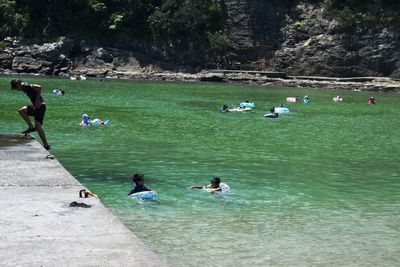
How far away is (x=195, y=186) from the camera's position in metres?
16.6

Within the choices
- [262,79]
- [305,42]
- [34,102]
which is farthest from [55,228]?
[305,42]

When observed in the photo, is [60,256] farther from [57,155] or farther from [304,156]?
[304,156]

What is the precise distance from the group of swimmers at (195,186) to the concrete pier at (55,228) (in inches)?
88.3

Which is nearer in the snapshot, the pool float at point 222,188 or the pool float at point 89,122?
the pool float at point 222,188

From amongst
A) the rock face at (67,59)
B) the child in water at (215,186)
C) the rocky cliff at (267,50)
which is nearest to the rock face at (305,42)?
the rocky cliff at (267,50)

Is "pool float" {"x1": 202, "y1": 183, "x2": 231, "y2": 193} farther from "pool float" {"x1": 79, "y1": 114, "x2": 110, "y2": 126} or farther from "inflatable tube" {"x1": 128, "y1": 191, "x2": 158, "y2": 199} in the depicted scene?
"pool float" {"x1": 79, "y1": 114, "x2": 110, "y2": 126}

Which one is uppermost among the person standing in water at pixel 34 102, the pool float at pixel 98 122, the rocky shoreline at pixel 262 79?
the person standing in water at pixel 34 102

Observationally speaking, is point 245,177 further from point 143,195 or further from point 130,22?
point 130,22

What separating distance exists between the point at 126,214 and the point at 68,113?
23685 mm

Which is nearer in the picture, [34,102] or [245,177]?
[34,102]

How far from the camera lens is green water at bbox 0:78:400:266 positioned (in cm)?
1154

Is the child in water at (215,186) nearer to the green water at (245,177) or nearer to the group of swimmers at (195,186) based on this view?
the group of swimmers at (195,186)

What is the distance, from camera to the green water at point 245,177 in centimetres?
1154

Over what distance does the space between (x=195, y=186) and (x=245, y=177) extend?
2.43 m
